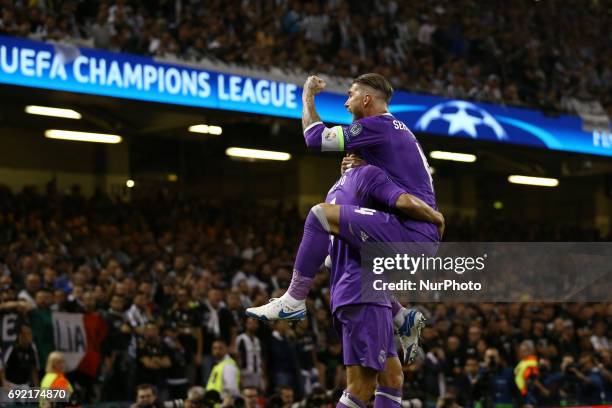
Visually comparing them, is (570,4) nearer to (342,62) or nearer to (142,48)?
(342,62)

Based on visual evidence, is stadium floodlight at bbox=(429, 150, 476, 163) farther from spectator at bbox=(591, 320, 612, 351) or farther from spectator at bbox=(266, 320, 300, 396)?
spectator at bbox=(266, 320, 300, 396)

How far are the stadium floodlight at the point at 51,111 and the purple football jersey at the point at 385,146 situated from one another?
13.1 m

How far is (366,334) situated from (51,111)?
13.8 m

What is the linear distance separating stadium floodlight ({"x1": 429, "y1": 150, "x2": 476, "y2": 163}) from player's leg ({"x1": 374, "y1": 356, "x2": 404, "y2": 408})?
1669cm

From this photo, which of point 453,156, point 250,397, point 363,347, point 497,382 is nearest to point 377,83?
point 363,347

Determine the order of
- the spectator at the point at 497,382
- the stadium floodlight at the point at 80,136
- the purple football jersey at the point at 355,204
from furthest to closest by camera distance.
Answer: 1. the stadium floodlight at the point at 80,136
2. the spectator at the point at 497,382
3. the purple football jersey at the point at 355,204

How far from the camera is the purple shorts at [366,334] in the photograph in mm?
6734

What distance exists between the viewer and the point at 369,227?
6.60 m

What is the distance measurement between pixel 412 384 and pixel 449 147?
7818 mm

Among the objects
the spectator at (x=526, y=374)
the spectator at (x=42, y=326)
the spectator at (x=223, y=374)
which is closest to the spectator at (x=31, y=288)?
the spectator at (x=42, y=326)

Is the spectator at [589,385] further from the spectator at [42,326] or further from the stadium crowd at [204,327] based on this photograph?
the spectator at [42,326]
